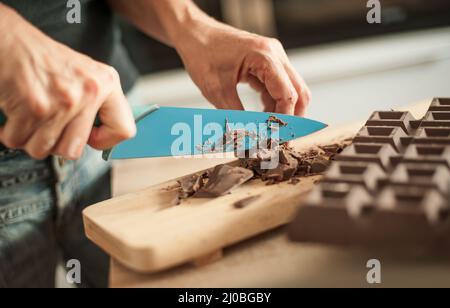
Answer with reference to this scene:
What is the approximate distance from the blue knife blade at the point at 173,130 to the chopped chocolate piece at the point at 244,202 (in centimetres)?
28

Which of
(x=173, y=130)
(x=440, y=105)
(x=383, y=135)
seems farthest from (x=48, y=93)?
(x=440, y=105)

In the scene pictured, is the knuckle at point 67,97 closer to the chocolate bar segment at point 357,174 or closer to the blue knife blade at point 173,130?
the blue knife blade at point 173,130

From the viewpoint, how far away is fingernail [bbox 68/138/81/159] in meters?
1.34

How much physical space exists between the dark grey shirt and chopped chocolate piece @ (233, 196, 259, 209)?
3.32ft

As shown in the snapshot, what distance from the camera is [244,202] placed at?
4.69 ft

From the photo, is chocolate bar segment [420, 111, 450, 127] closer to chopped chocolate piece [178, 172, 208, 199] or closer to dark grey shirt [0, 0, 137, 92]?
chopped chocolate piece [178, 172, 208, 199]

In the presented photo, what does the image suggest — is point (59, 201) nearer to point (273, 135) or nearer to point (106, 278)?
point (106, 278)

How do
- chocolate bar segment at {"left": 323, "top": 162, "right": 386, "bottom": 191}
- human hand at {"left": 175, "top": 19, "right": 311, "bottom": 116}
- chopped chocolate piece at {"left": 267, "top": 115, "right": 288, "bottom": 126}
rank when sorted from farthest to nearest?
human hand at {"left": 175, "top": 19, "right": 311, "bottom": 116}, chopped chocolate piece at {"left": 267, "top": 115, "right": 288, "bottom": 126}, chocolate bar segment at {"left": 323, "top": 162, "right": 386, "bottom": 191}

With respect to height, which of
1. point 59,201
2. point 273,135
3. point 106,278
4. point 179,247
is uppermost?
point 273,135

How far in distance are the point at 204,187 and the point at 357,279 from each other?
511mm

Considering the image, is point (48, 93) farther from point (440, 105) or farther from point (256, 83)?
point (440, 105)

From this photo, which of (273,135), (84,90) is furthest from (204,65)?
(84,90)

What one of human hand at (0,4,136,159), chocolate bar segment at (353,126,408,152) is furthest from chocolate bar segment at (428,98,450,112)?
human hand at (0,4,136,159)

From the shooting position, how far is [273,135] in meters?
1.74
